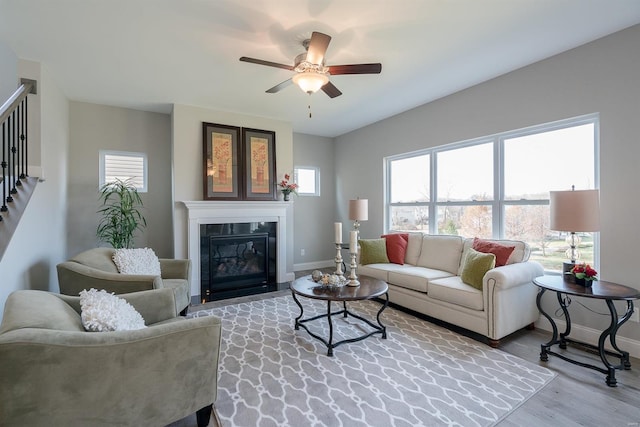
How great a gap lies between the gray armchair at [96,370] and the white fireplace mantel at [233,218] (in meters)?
2.55

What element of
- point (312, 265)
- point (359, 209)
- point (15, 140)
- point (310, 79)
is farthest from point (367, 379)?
point (312, 265)

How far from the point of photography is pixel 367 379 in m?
2.22

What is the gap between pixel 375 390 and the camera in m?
2.09

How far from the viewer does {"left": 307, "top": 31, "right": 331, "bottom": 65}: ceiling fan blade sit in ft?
7.27

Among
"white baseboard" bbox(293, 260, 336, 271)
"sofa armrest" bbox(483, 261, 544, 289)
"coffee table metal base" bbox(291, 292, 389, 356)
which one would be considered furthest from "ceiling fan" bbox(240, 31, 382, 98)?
"white baseboard" bbox(293, 260, 336, 271)

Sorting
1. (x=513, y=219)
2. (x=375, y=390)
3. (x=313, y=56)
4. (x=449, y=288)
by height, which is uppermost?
(x=313, y=56)

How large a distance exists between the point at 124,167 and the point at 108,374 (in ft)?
13.1

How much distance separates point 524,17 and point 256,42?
231 centimetres

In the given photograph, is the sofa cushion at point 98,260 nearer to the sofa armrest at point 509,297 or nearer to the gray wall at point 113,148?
the gray wall at point 113,148

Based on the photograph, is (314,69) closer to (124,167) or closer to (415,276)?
(415,276)

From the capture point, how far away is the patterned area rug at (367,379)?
1.84m

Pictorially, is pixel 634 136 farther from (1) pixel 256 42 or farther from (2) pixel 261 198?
(2) pixel 261 198

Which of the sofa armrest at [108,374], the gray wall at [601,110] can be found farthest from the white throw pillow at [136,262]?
the gray wall at [601,110]

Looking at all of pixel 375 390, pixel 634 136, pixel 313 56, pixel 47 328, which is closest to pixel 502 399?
pixel 375 390
